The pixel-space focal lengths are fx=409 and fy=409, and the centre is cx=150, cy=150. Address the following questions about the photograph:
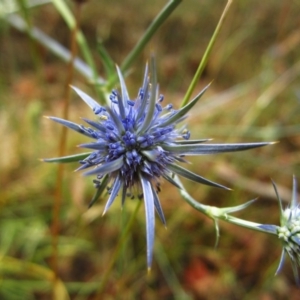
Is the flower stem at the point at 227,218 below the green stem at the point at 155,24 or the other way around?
below

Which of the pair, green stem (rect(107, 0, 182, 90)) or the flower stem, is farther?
green stem (rect(107, 0, 182, 90))

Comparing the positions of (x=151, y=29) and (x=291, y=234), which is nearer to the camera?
(x=291, y=234)

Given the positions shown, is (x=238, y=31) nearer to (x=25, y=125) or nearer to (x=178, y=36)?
(x=178, y=36)

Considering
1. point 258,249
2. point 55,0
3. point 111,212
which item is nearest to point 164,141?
point 55,0

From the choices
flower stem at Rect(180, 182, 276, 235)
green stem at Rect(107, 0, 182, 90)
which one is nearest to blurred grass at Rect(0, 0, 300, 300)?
green stem at Rect(107, 0, 182, 90)

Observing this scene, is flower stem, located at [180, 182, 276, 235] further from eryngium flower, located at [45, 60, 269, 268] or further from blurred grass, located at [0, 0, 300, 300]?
blurred grass, located at [0, 0, 300, 300]

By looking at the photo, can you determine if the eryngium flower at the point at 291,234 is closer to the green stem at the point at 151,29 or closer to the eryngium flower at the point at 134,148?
the eryngium flower at the point at 134,148

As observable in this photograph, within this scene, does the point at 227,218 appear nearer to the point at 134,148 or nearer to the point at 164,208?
the point at 134,148

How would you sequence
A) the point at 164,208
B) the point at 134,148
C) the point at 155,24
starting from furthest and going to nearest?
1. the point at 164,208
2. the point at 155,24
3. the point at 134,148

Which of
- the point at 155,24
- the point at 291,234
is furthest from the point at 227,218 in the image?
the point at 155,24

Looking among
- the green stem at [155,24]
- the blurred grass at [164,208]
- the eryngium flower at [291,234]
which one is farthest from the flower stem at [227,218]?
the blurred grass at [164,208]

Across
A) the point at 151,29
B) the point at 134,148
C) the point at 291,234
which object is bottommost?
the point at 291,234
